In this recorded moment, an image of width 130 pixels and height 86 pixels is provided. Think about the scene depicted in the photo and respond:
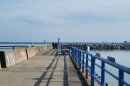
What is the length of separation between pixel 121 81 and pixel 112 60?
3.45 feet

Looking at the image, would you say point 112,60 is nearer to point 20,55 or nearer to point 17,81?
point 17,81

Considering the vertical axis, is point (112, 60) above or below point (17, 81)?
above

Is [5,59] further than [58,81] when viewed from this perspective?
Yes

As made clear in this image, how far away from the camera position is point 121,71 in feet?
25.4

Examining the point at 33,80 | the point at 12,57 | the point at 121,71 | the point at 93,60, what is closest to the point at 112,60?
the point at 121,71

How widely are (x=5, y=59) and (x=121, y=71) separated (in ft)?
44.8

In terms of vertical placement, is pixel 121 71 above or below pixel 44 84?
above

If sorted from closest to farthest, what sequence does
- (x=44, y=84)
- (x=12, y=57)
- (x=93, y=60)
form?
(x=93, y=60) < (x=44, y=84) < (x=12, y=57)

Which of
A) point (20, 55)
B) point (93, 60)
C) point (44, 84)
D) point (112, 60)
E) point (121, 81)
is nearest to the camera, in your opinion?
point (121, 81)

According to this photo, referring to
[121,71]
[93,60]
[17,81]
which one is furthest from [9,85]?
[121,71]

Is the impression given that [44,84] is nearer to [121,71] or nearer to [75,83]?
[75,83]

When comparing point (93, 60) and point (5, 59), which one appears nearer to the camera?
point (93, 60)

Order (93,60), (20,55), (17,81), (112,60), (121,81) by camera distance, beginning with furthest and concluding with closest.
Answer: (20,55)
(17,81)
(93,60)
(112,60)
(121,81)

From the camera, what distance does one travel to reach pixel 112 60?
8.70 metres
